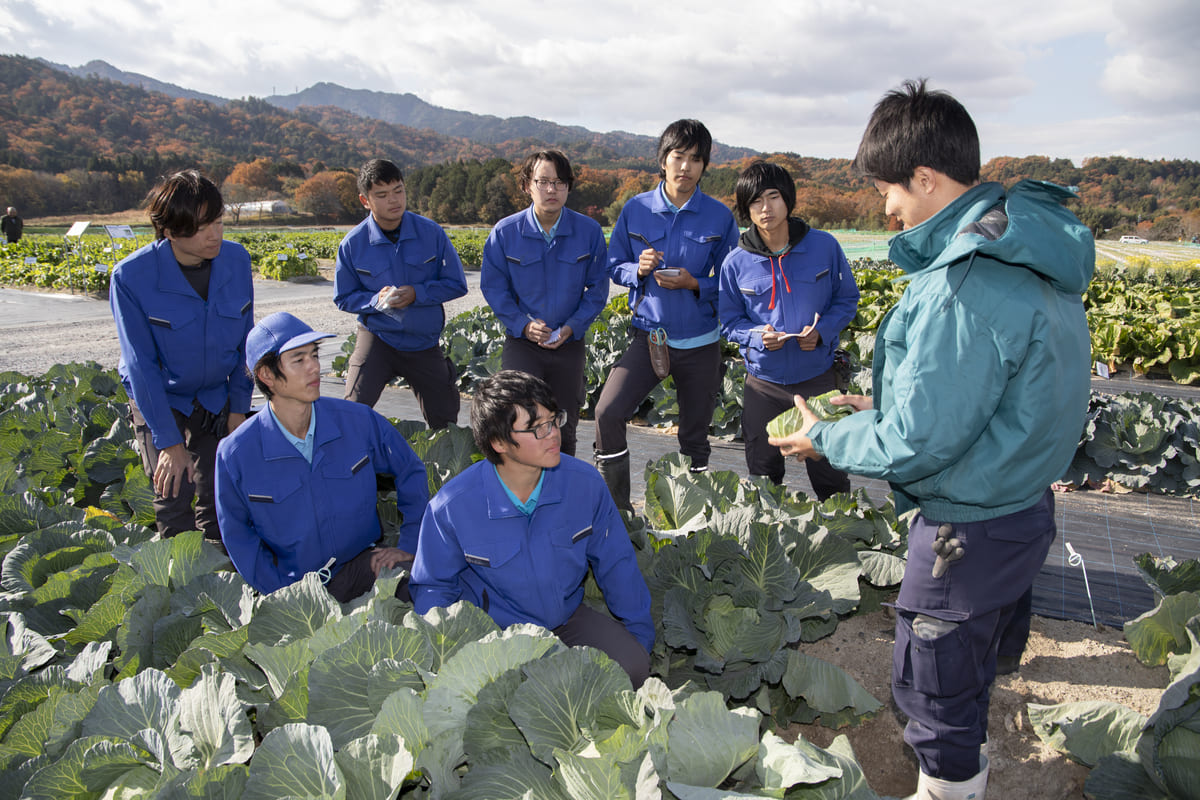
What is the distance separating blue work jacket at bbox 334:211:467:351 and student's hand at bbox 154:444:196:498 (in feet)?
3.70

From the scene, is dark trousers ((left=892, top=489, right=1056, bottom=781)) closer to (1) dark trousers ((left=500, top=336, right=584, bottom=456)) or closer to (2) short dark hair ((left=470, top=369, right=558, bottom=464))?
(2) short dark hair ((left=470, top=369, right=558, bottom=464))

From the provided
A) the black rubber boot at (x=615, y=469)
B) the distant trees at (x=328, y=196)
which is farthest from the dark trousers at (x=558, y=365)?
the distant trees at (x=328, y=196)

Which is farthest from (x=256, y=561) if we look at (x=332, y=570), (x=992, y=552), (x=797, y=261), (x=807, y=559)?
(x=797, y=261)

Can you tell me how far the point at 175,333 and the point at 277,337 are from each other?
887 millimetres

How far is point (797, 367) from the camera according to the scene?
3.18 meters

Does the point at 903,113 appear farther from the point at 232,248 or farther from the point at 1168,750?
the point at 232,248

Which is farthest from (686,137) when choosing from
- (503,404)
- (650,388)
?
(503,404)

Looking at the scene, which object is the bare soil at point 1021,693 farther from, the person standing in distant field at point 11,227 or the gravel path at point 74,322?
the person standing in distant field at point 11,227

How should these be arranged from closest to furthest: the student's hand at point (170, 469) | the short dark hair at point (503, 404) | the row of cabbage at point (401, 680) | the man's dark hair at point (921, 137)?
the row of cabbage at point (401, 680), the man's dark hair at point (921, 137), the short dark hair at point (503, 404), the student's hand at point (170, 469)

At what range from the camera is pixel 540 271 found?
3760 millimetres

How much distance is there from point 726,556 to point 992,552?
94cm

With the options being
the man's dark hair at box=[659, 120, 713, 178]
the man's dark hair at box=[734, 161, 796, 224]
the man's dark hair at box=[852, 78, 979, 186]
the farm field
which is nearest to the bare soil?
the farm field

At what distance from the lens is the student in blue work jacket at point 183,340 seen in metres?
2.85

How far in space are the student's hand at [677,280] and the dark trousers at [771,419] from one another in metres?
0.54
